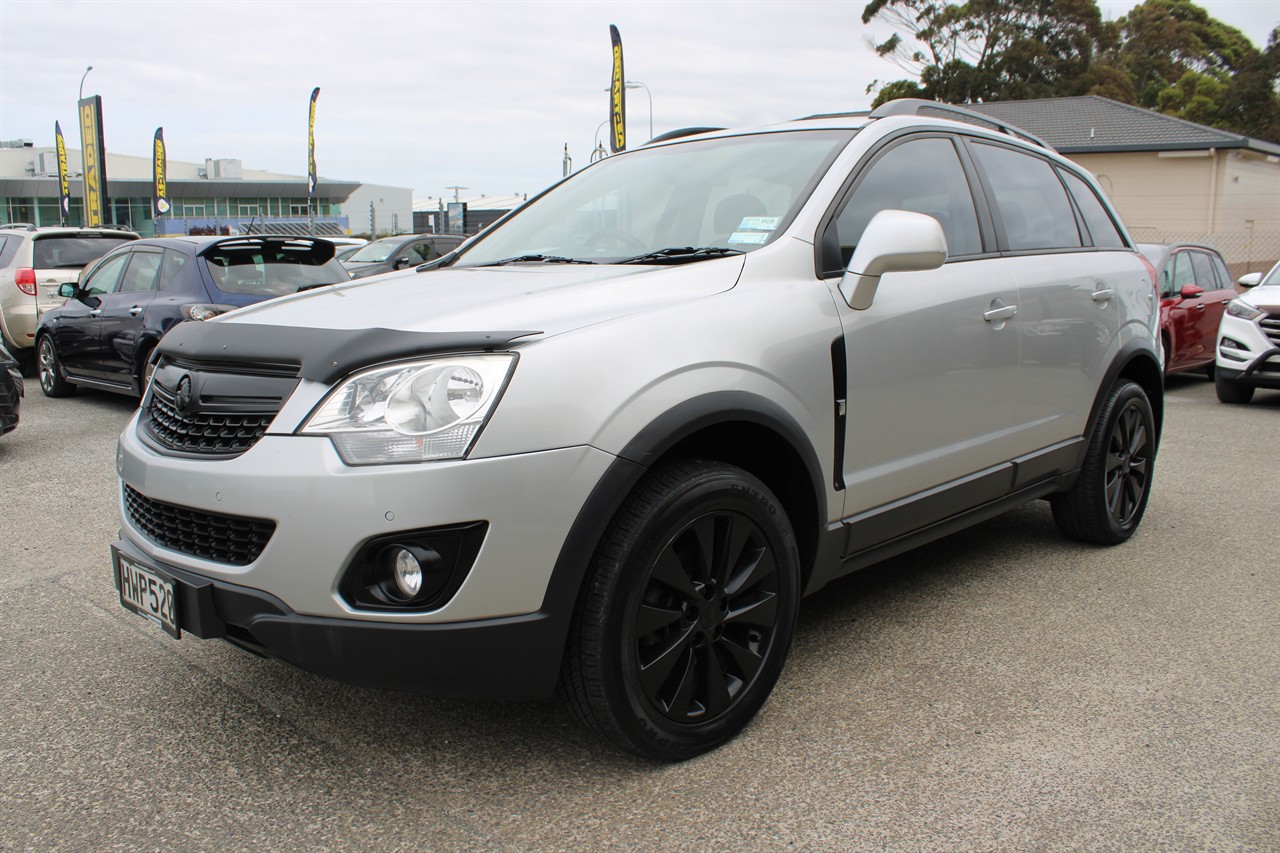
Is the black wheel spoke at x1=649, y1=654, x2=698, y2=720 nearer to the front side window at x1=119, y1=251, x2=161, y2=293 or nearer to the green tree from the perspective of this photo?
the front side window at x1=119, y1=251, x2=161, y2=293

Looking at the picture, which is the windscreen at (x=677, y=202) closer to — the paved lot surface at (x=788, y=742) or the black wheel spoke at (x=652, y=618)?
the black wheel spoke at (x=652, y=618)

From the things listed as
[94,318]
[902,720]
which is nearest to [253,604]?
[902,720]

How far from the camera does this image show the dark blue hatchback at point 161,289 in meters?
8.14

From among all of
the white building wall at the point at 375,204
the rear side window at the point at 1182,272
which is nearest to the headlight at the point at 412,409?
the rear side window at the point at 1182,272

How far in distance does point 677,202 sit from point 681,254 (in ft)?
1.52

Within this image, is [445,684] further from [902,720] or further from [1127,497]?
[1127,497]

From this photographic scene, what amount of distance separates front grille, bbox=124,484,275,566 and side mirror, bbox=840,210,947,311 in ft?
5.78

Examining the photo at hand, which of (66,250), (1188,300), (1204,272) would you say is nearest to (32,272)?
(66,250)

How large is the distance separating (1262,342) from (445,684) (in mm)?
9214

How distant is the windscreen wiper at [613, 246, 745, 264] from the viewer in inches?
120

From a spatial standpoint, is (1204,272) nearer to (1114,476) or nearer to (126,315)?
(1114,476)

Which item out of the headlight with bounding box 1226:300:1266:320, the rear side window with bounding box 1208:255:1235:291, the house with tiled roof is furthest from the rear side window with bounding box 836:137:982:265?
the house with tiled roof

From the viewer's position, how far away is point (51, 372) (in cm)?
996

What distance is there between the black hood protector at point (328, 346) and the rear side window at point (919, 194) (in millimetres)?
1331
